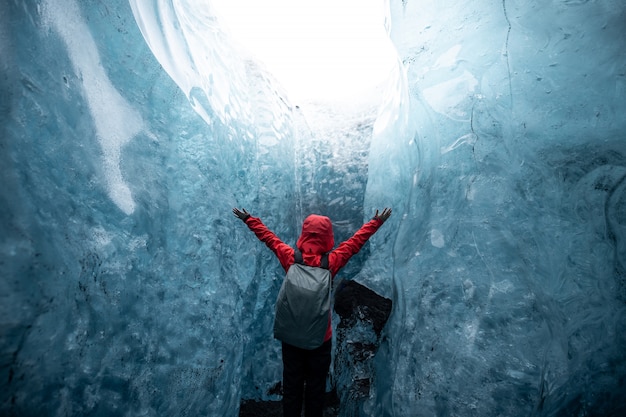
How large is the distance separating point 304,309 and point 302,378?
25.1 inches

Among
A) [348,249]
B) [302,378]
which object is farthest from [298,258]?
[302,378]

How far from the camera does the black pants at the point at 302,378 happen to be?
2.19 metres

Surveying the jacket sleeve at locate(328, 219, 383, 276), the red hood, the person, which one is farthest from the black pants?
the red hood

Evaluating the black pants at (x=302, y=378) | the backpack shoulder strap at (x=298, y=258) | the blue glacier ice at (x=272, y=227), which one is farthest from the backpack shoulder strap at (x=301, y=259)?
the blue glacier ice at (x=272, y=227)

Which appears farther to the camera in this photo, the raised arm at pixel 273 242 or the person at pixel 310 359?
the raised arm at pixel 273 242

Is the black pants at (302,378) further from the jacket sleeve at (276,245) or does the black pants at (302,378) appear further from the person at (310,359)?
the jacket sleeve at (276,245)

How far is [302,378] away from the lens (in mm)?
2240

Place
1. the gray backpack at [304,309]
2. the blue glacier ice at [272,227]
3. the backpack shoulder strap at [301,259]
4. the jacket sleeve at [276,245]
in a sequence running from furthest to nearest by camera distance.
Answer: the jacket sleeve at [276,245]
the backpack shoulder strap at [301,259]
the gray backpack at [304,309]
the blue glacier ice at [272,227]

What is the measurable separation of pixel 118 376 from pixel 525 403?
2.57m

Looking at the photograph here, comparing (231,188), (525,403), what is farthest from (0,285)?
(525,403)

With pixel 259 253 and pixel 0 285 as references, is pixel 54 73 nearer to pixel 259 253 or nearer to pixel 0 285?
pixel 0 285

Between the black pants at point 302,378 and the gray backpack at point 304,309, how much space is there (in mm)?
199

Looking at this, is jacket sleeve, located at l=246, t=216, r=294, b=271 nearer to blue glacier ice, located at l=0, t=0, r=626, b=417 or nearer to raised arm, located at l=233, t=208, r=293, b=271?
raised arm, located at l=233, t=208, r=293, b=271

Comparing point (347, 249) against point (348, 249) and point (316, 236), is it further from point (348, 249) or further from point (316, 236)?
point (316, 236)
